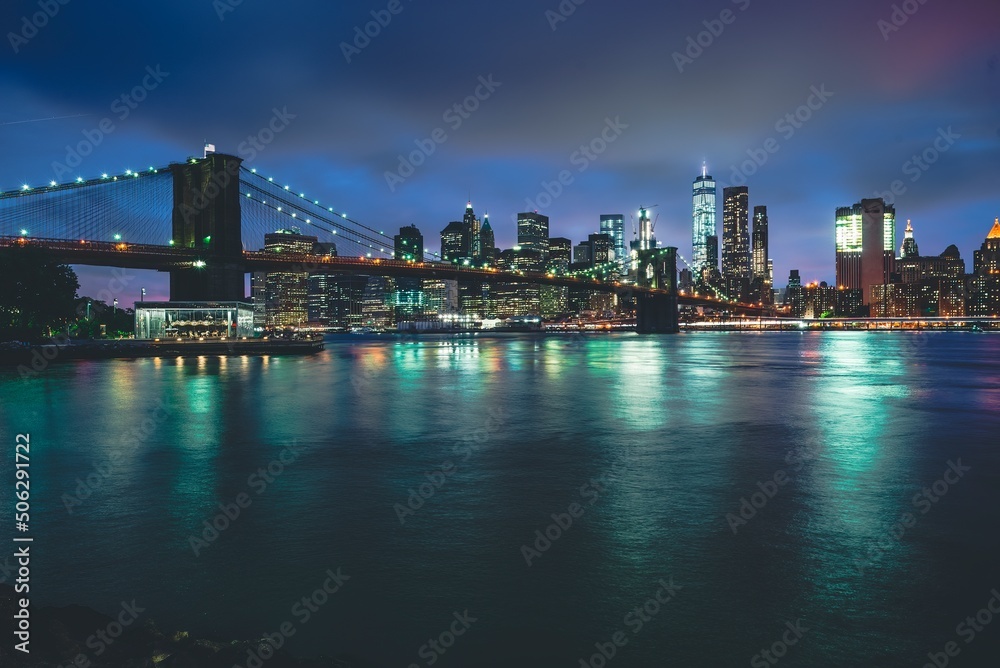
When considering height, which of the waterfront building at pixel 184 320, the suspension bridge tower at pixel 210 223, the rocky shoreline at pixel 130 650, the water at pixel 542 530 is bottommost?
the water at pixel 542 530

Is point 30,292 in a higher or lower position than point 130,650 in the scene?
higher

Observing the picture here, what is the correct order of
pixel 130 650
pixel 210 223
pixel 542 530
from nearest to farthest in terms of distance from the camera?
pixel 130 650
pixel 542 530
pixel 210 223

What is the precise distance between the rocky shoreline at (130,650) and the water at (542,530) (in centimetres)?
35

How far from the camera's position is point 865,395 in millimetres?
29250

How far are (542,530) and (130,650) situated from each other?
550 cm

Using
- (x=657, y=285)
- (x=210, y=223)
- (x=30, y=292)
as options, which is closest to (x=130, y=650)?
(x=30, y=292)

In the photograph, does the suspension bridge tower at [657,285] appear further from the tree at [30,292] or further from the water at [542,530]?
the water at [542,530]

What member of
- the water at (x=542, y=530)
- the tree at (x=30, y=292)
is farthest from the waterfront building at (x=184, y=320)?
the water at (x=542, y=530)

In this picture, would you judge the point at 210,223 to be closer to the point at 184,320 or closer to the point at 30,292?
the point at 184,320

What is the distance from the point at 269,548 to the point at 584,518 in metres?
4.70

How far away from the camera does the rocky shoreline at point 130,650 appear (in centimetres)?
580

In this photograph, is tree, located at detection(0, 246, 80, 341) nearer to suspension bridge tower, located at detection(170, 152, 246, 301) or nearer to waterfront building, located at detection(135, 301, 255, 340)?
waterfront building, located at detection(135, 301, 255, 340)

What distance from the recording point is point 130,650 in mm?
6008

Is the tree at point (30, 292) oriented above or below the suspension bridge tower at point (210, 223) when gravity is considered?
below
